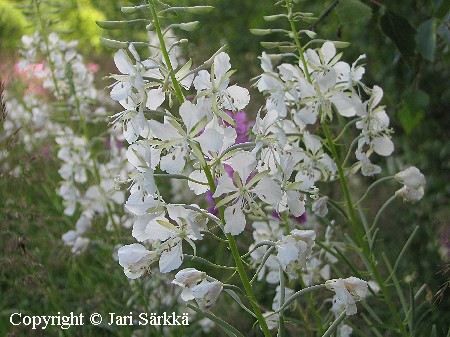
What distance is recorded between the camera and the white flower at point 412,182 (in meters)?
1.89

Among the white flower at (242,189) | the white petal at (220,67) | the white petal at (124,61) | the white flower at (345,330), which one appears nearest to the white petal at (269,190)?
the white flower at (242,189)

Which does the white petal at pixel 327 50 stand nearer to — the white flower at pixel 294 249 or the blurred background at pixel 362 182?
the blurred background at pixel 362 182

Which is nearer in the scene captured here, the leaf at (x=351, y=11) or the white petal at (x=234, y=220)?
the white petal at (x=234, y=220)

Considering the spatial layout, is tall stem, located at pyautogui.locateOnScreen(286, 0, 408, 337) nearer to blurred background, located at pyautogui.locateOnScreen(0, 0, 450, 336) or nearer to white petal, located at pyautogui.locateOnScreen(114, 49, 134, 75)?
blurred background, located at pyautogui.locateOnScreen(0, 0, 450, 336)

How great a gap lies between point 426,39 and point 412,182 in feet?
1.44

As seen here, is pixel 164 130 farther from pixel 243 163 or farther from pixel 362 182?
pixel 362 182

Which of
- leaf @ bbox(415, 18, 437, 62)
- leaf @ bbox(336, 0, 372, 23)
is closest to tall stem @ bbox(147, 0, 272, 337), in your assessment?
leaf @ bbox(336, 0, 372, 23)

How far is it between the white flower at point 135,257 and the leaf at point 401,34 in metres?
1.09

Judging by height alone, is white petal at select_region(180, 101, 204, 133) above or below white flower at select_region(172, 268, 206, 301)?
above

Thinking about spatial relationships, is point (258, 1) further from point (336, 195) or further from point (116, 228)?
point (116, 228)

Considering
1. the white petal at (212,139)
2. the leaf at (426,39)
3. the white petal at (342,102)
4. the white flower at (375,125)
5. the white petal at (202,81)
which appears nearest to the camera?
the white petal at (212,139)

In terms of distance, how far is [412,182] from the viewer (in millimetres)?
1899

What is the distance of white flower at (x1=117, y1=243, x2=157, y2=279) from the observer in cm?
137

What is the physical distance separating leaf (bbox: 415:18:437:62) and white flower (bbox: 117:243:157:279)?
1.08 m
